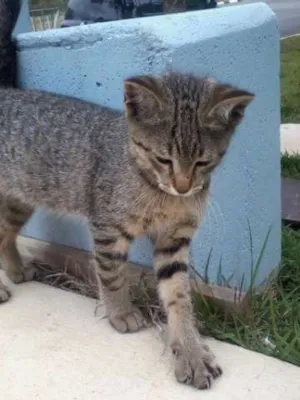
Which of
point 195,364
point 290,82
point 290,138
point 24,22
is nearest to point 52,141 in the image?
point 195,364

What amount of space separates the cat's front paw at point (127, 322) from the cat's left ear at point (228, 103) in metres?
0.95

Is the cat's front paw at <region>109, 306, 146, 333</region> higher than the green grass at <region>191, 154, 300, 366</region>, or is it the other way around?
the cat's front paw at <region>109, 306, 146, 333</region>

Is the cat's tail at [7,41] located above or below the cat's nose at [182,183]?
above

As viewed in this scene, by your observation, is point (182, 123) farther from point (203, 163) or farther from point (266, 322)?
point (266, 322)

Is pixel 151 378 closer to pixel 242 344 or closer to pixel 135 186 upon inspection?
pixel 242 344

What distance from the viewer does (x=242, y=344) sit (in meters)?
2.93

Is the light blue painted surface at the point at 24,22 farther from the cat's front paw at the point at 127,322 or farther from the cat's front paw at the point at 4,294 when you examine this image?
the cat's front paw at the point at 127,322

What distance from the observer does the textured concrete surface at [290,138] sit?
224 inches

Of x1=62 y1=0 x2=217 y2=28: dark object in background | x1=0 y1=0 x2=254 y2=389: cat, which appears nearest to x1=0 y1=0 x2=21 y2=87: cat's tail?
x1=0 y1=0 x2=254 y2=389: cat

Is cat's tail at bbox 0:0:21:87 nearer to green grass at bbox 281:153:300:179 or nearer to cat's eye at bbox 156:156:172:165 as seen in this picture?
cat's eye at bbox 156:156:172:165

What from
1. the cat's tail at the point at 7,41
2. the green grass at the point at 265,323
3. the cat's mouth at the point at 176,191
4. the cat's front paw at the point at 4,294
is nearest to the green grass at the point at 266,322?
the green grass at the point at 265,323

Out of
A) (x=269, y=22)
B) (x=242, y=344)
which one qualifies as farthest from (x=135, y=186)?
(x=269, y=22)

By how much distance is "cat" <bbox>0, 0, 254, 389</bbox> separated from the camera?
254 cm

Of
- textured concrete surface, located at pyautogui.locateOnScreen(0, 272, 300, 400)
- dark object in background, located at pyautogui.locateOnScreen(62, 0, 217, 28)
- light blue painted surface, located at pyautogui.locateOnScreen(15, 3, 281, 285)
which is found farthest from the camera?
dark object in background, located at pyautogui.locateOnScreen(62, 0, 217, 28)
